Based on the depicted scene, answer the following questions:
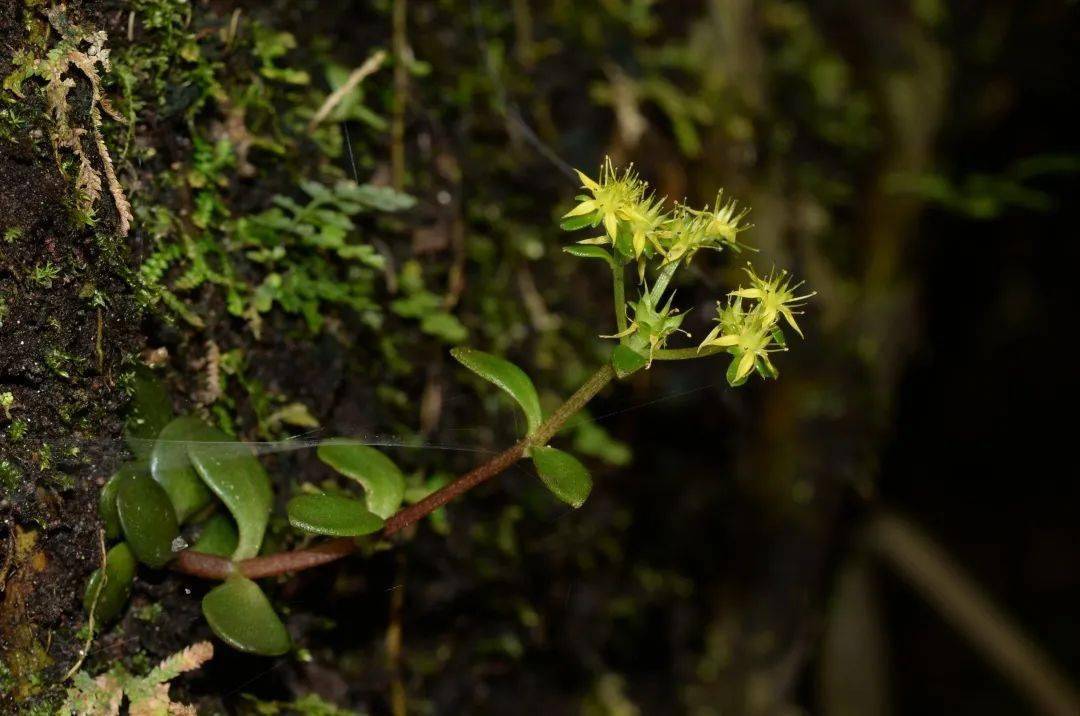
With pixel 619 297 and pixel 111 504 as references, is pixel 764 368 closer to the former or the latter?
pixel 619 297

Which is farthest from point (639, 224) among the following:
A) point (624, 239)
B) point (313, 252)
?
point (313, 252)

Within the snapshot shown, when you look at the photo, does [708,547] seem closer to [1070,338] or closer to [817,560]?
[817,560]

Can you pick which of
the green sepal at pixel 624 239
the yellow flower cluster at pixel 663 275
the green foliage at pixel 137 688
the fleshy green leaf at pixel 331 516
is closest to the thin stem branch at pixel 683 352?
the yellow flower cluster at pixel 663 275

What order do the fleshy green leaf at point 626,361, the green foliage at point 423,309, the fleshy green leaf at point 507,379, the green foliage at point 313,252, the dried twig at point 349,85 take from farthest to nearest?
the green foliage at point 423,309
the dried twig at point 349,85
the green foliage at point 313,252
the fleshy green leaf at point 507,379
the fleshy green leaf at point 626,361

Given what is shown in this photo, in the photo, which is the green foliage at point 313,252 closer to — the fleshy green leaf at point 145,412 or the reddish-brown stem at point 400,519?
the fleshy green leaf at point 145,412

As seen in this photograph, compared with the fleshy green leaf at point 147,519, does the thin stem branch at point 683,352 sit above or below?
above
